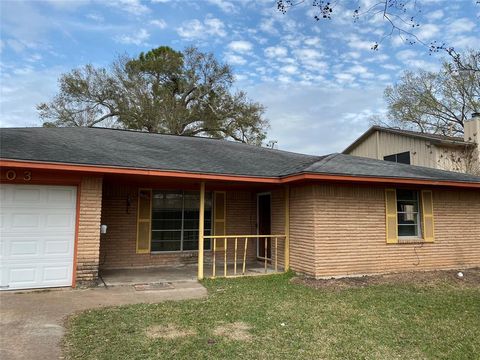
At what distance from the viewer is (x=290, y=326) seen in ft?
17.0

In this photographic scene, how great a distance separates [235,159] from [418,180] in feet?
15.0

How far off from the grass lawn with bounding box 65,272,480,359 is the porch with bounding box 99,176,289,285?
2525 millimetres

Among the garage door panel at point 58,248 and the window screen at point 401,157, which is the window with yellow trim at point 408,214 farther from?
the window screen at point 401,157

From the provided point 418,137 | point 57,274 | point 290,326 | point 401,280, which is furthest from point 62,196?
point 418,137

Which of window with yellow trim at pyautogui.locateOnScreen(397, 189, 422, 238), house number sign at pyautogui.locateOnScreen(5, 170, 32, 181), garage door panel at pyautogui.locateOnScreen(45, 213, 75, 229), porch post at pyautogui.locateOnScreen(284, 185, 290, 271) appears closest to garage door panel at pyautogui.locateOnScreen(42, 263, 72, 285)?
garage door panel at pyautogui.locateOnScreen(45, 213, 75, 229)

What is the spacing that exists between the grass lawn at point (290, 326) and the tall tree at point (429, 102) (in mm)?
18047

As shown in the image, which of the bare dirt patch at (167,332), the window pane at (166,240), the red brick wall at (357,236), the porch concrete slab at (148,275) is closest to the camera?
the bare dirt patch at (167,332)

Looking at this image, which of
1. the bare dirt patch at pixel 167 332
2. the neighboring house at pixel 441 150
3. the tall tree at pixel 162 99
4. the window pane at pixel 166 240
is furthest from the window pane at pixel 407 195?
the tall tree at pixel 162 99

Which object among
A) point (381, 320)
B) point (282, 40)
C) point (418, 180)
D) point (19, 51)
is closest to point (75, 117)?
point (19, 51)

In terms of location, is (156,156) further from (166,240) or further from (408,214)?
(408,214)

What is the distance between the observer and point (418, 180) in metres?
8.84

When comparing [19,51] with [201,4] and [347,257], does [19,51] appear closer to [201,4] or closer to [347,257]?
[201,4]

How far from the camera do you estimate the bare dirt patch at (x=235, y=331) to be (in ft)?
15.5

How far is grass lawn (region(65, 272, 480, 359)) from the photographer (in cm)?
427
